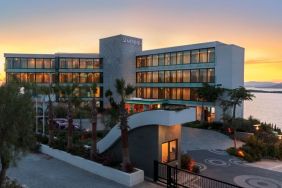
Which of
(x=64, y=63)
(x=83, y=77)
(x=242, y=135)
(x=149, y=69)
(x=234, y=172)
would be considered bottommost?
(x=234, y=172)

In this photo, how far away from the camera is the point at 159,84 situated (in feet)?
164

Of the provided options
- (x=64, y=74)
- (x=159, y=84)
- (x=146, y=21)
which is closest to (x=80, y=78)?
(x=64, y=74)

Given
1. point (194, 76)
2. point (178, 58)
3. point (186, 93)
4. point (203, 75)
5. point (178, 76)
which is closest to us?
point (203, 75)

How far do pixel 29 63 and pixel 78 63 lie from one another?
10.1 m

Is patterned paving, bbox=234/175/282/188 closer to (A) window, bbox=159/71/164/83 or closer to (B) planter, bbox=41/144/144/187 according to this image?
(B) planter, bbox=41/144/144/187

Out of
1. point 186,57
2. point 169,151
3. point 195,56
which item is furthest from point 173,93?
point 169,151

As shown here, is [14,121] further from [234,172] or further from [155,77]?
[155,77]

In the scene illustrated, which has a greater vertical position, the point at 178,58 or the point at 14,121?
the point at 178,58

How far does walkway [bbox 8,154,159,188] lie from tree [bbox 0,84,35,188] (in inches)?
215

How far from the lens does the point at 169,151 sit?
1608 centimetres

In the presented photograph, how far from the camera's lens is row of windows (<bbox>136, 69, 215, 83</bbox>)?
41969 millimetres

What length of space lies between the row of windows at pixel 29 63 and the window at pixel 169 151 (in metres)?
45.5

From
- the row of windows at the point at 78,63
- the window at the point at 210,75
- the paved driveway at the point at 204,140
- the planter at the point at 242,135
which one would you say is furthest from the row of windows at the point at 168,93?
the planter at the point at 242,135

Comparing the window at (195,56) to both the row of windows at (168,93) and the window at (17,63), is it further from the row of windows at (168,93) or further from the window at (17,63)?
the window at (17,63)
